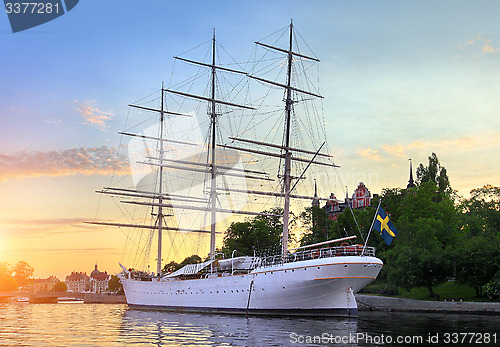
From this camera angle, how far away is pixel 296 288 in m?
41.6

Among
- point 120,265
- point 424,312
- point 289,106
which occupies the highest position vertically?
point 289,106

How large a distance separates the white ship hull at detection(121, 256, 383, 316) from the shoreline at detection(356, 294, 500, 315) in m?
11.8

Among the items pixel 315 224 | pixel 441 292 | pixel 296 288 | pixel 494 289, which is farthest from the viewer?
pixel 315 224

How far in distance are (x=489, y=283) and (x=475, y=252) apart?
3.63 metres

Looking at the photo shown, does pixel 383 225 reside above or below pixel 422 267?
above

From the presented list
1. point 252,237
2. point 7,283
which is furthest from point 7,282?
point 252,237

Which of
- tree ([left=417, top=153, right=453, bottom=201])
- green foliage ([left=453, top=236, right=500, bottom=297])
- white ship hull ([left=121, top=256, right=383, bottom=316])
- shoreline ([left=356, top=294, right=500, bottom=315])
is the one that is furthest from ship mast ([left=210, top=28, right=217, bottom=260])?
tree ([left=417, top=153, right=453, bottom=201])

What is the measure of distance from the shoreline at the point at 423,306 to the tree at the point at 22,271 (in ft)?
519

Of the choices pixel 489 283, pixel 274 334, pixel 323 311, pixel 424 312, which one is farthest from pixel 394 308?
pixel 274 334

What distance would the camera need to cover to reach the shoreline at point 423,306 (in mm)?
46194

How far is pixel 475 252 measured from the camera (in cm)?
5181

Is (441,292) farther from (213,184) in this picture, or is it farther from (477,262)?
(213,184)

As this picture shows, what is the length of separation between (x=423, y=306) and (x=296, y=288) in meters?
17.3

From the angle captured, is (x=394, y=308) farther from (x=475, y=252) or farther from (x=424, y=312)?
(x=475, y=252)
